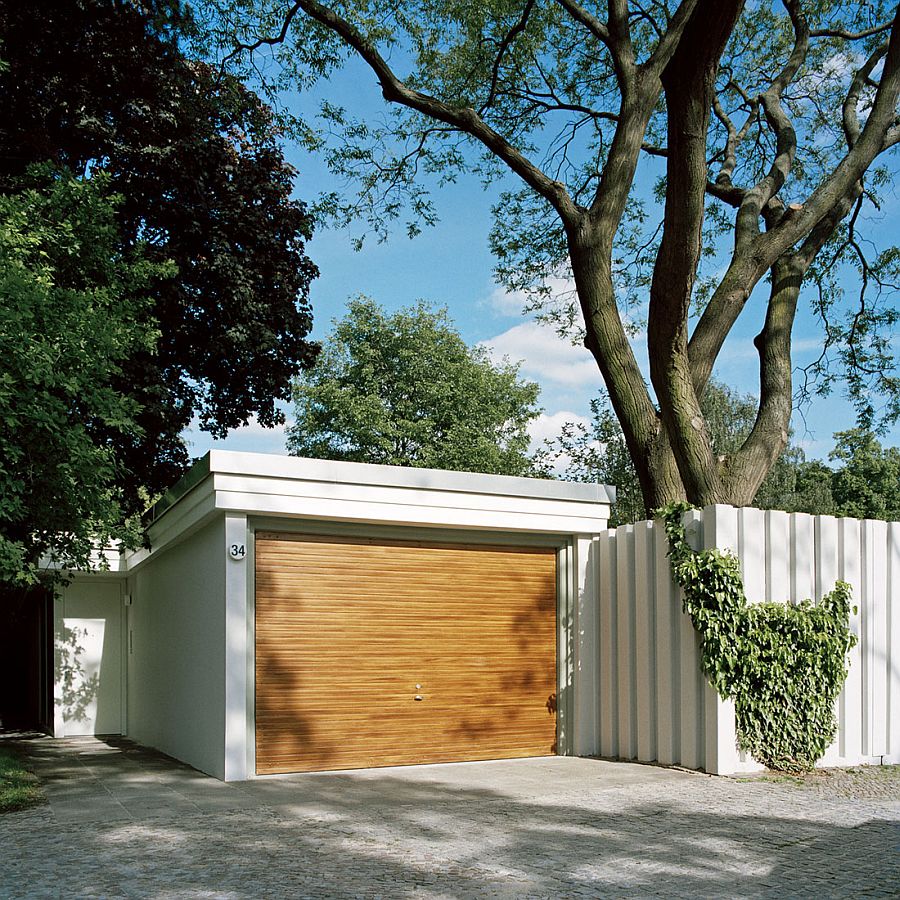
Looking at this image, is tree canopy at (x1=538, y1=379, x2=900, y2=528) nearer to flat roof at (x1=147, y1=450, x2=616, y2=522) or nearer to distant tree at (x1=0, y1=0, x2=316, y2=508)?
distant tree at (x1=0, y1=0, x2=316, y2=508)

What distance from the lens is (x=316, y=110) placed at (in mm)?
13625

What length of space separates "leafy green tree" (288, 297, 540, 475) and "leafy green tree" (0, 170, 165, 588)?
63.9ft

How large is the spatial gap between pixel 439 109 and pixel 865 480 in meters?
31.3

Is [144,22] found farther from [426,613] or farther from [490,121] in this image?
[426,613]

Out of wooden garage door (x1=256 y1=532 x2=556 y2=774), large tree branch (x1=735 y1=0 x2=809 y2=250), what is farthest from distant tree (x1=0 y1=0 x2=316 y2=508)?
large tree branch (x1=735 y1=0 x2=809 y2=250)

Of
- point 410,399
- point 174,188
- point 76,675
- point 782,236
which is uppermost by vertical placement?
point 174,188

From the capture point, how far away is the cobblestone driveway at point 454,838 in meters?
5.01

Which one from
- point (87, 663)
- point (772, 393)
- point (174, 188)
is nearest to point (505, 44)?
point (174, 188)

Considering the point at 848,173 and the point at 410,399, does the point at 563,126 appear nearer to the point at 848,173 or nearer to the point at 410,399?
the point at 848,173

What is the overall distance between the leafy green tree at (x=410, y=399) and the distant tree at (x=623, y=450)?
142 centimetres

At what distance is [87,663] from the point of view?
48.8 feet

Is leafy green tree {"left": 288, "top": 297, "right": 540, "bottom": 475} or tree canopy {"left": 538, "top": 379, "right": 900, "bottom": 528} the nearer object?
tree canopy {"left": 538, "top": 379, "right": 900, "bottom": 528}

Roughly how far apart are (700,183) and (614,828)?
655 cm

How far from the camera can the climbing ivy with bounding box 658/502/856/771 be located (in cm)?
849
